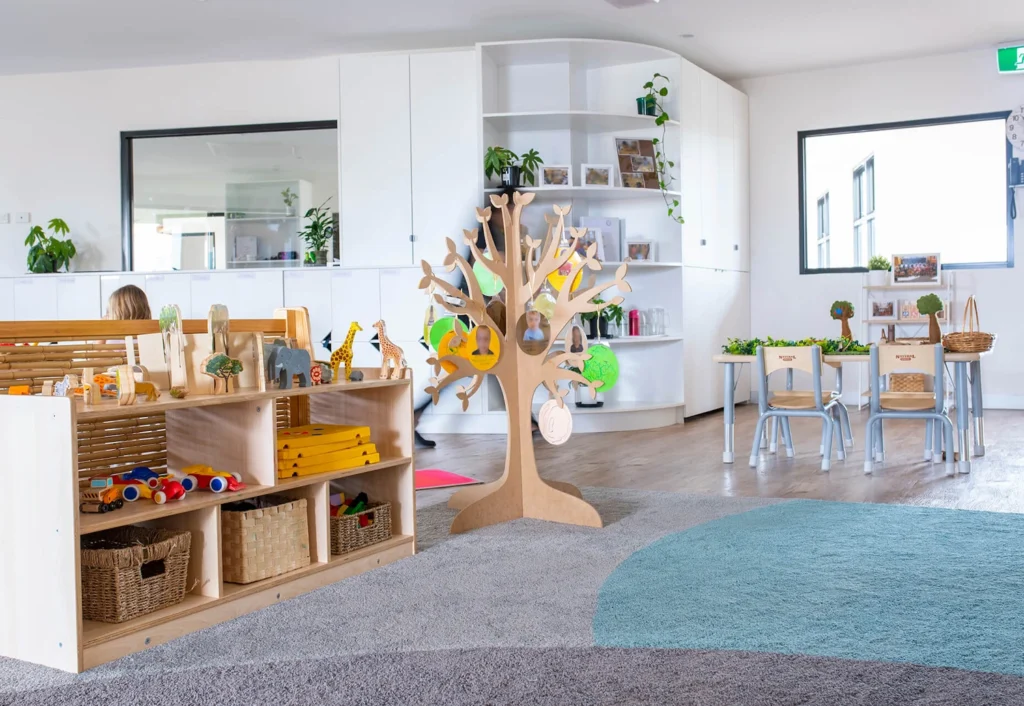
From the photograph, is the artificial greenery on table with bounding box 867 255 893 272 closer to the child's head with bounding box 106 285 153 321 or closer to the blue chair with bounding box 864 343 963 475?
the blue chair with bounding box 864 343 963 475

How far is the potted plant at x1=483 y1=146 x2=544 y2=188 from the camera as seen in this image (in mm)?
7094

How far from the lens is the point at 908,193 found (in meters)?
8.61

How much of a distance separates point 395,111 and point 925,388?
418 cm

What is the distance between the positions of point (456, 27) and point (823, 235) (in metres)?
3.92

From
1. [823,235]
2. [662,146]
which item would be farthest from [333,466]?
[823,235]

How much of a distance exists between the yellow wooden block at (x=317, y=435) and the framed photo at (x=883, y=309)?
6233 millimetres

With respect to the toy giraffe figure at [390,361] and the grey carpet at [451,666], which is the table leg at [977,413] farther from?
the toy giraffe figure at [390,361]

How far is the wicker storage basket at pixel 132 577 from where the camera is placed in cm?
253

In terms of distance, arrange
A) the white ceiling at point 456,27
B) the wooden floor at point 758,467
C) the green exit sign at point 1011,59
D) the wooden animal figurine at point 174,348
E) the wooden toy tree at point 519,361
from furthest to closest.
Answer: the green exit sign at point 1011,59 < the white ceiling at point 456,27 < the wooden floor at point 758,467 < the wooden toy tree at point 519,361 < the wooden animal figurine at point 174,348

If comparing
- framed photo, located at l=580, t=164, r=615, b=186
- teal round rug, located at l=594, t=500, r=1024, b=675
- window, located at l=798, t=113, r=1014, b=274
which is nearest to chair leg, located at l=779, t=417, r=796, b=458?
teal round rug, located at l=594, t=500, r=1024, b=675

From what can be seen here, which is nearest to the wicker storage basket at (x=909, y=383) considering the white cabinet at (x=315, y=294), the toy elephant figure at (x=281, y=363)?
the white cabinet at (x=315, y=294)

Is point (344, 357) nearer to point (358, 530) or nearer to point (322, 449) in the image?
point (322, 449)

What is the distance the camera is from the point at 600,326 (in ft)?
24.5

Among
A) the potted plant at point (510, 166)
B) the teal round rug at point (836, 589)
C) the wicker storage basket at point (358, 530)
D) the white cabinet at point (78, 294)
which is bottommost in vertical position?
the teal round rug at point (836, 589)
